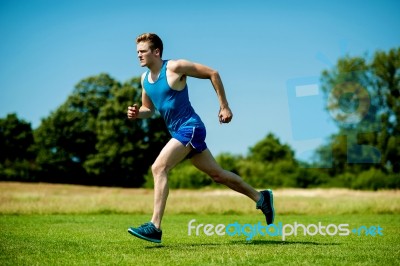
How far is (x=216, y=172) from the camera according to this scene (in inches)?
269

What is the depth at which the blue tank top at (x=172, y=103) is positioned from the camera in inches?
248

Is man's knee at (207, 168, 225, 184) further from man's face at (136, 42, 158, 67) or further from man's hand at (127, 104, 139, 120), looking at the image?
man's face at (136, 42, 158, 67)

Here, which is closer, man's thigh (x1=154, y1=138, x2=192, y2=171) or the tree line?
man's thigh (x1=154, y1=138, x2=192, y2=171)

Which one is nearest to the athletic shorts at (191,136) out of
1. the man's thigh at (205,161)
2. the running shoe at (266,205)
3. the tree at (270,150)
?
the man's thigh at (205,161)

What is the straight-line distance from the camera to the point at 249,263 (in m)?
4.87

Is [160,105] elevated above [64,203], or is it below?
above

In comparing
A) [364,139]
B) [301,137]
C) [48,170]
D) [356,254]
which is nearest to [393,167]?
[364,139]

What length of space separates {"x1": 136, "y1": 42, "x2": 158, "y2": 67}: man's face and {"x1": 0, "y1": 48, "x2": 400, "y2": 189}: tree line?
33.5 metres

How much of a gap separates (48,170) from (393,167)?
36436mm

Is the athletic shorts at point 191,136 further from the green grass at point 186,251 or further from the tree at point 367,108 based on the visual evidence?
the tree at point 367,108

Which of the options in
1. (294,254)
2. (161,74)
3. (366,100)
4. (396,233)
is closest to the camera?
(294,254)

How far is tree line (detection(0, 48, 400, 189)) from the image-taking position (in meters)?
40.8

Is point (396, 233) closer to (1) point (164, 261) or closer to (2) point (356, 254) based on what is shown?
(2) point (356, 254)

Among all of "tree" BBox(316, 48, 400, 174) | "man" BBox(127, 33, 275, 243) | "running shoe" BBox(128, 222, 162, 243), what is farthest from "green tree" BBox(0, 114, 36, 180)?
"running shoe" BBox(128, 222, 162, 243)
